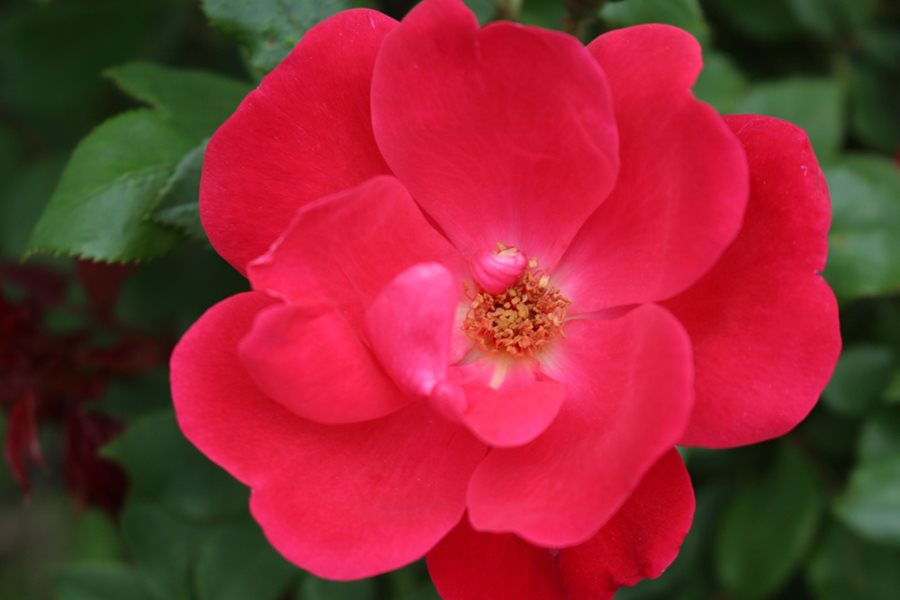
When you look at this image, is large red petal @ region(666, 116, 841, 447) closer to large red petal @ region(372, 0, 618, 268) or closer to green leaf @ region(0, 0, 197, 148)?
large red petal @ region(372, 0, 618, 268)

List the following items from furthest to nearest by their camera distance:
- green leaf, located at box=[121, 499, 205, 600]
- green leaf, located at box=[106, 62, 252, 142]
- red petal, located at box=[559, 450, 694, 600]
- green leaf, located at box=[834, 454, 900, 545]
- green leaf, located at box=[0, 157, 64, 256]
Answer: green leaf, located at box=[0, 157, 64, 256], green leaf, located at box=[121, 499, 205, 600], green leaf, located at box=[834, 454, 900, 545], green leaf, located at box=[106, 62, 252, 142], red petal, located at box=[559, 450, 694, 600]

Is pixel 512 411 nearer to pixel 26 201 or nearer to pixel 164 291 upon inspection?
pixel 164 291

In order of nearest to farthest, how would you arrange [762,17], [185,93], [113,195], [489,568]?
[489,568] → [113,195] → [185,93] → [762,17]

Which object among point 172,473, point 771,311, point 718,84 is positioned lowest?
point 172,473

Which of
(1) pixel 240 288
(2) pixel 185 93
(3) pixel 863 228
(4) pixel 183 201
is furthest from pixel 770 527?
(2) pixel 185 93

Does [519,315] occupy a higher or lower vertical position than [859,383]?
higher

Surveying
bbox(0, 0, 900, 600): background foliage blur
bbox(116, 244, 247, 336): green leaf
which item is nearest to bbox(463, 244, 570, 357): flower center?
bbox(0, 0, 900, 600): background foliage blur
